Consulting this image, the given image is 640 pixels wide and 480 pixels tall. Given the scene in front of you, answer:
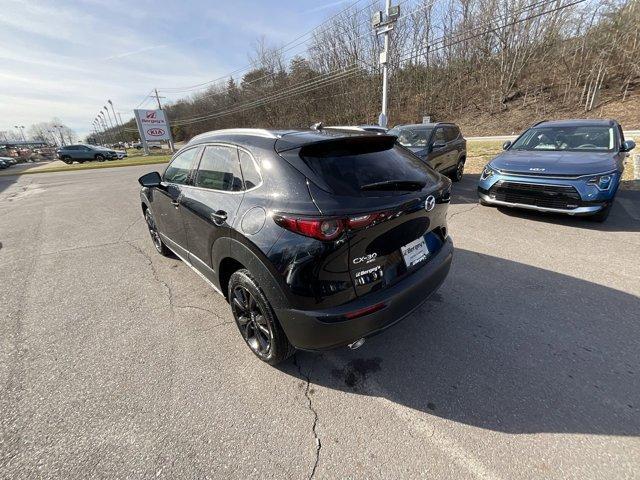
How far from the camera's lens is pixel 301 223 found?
184 centimetres

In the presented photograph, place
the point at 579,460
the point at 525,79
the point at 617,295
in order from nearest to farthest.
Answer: the point at 579,460 → the point at 617,295 → the point at 525,79

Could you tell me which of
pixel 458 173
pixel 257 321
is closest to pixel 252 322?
pixel 257 321

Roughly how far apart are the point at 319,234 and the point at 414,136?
278 inches

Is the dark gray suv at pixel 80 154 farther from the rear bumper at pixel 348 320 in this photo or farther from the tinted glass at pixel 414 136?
the rear bumper at pixel 348 320

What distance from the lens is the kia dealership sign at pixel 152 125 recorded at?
114 ft

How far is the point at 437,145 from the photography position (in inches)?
287

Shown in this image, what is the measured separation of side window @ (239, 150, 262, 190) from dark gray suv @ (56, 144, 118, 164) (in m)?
36.6

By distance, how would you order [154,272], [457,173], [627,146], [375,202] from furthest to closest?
[457,173], [627,146], [154,272], [375,202]

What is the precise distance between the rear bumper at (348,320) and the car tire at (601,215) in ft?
14.3

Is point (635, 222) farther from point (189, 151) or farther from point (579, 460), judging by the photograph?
point (189, 151)

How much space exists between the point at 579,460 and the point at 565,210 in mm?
4195

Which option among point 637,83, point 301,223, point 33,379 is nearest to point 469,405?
point 301,223

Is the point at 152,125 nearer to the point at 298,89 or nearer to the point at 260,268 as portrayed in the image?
the point at 298,89

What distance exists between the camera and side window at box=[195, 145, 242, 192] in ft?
7.95
